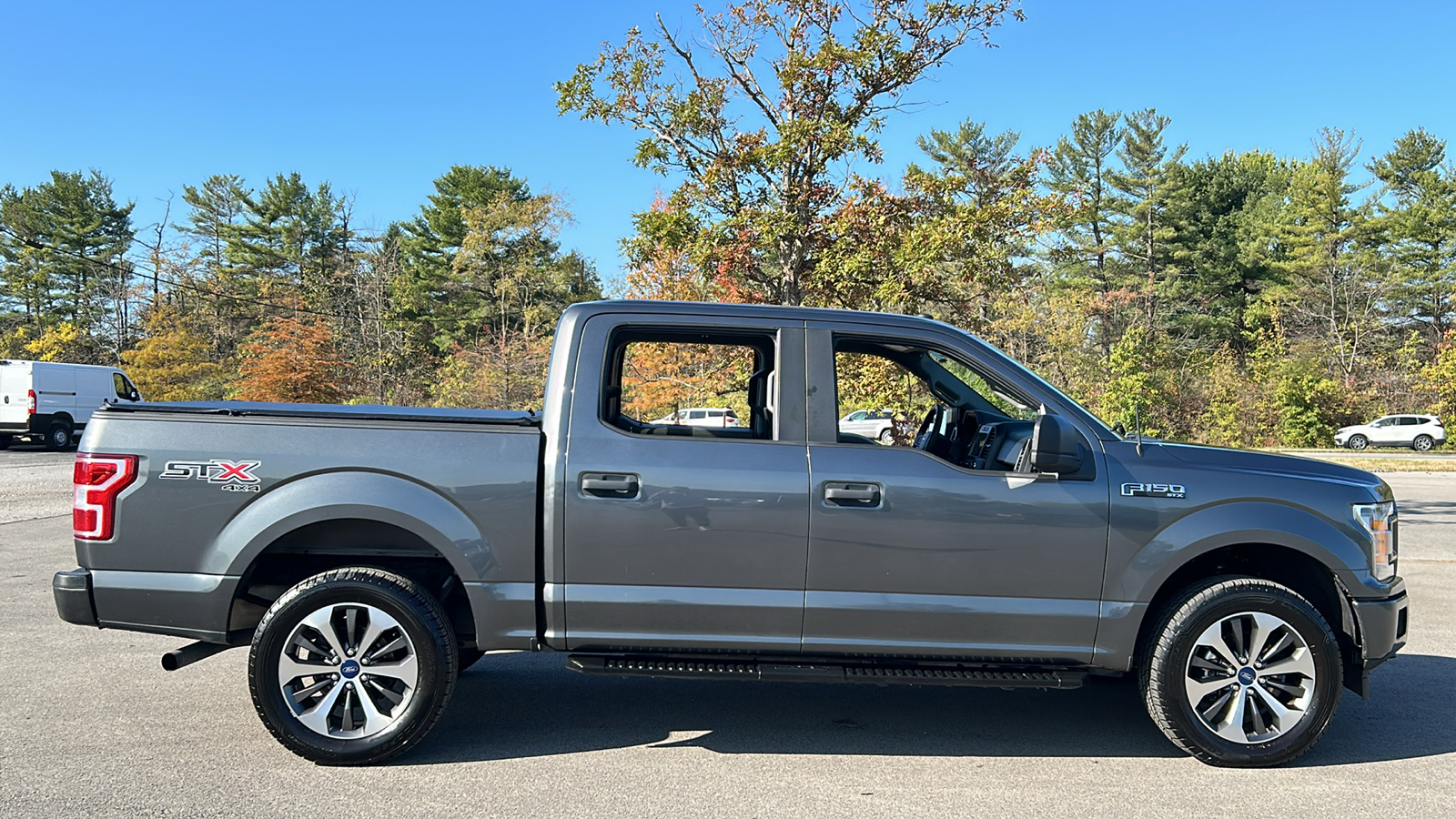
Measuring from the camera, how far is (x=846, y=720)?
4711 mm

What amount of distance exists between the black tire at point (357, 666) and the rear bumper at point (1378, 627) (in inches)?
157

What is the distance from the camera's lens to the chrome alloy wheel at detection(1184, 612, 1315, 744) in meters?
4.06

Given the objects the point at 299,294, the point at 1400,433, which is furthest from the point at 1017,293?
the point at 299,294

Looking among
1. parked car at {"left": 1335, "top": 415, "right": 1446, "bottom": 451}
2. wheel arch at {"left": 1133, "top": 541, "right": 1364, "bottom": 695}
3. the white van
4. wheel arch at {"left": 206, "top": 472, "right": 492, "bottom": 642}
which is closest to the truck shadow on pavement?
wheel arch at {"left": 1133, "top": 541, "right": 1364, "bottom": 695}

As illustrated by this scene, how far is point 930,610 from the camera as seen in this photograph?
4.01 m

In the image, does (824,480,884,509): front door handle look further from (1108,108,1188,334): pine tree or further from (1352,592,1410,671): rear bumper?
(1108,108,1188,334): pine tree

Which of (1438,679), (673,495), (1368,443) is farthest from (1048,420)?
(1368,443)

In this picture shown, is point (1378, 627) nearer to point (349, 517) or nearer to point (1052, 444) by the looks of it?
point (1052, 444)

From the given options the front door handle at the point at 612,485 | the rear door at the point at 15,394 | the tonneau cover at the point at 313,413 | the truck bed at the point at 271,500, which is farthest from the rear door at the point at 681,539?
the rear door at the point at 15,394

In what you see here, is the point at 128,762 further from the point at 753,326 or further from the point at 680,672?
the point at 753,326

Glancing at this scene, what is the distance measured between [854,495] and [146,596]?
10.1ft

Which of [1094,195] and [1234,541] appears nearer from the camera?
[1234,541]

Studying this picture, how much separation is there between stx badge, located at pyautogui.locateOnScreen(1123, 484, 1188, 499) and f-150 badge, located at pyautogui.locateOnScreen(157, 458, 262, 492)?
12.3 ft

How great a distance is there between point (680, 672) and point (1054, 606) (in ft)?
5.38
